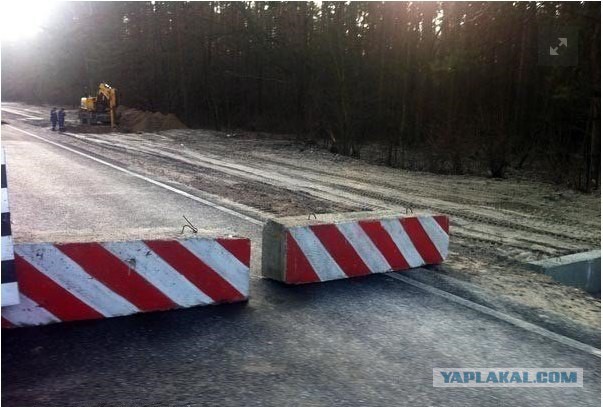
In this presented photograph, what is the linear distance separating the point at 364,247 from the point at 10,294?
10.2 feet

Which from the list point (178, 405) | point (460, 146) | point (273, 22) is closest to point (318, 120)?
point (460, 146)

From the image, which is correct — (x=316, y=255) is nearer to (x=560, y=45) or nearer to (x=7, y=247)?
(x=7, y=247)

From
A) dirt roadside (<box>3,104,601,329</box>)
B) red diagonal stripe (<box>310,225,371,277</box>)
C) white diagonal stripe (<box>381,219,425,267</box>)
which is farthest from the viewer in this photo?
dirt roadside (<box>3,104,601,329</box>)

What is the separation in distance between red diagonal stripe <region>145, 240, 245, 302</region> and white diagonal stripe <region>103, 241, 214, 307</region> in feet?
0.11

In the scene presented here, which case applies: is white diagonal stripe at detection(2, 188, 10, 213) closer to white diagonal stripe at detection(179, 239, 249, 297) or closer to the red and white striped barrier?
the red and white striped barrier

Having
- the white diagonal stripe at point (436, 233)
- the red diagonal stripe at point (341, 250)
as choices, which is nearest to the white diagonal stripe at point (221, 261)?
the red diagonal stripe at point (341, 250)

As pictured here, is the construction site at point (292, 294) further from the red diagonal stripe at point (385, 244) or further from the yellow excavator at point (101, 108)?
the yellow excavator at point (101, 108)

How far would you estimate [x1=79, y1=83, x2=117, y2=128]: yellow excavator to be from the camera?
30266 millimetres

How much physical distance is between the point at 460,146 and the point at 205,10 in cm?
2507

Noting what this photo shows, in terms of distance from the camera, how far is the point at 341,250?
17.5 feet

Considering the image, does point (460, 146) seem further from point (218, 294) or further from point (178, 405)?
point (178, 405)

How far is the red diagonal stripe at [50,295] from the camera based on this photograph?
12.9ft

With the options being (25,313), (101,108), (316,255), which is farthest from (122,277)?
(101,108)

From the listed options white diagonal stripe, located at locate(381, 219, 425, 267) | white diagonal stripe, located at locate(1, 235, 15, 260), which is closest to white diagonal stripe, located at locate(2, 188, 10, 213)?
white diagonal stripe, located at locate(1, 235, 15, 260)
